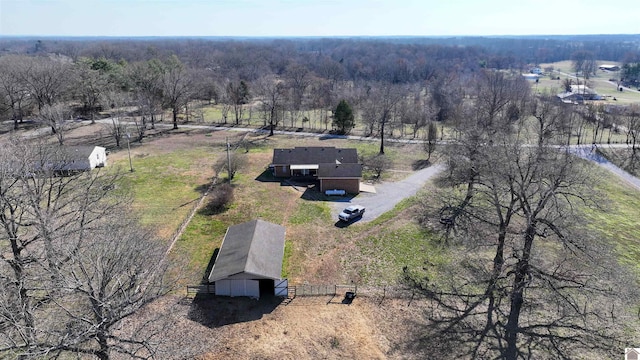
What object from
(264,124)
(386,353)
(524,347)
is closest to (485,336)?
(524,347)

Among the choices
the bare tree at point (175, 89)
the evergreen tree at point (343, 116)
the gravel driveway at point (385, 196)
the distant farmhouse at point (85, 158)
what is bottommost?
the gravel driveway at point (385, 196)

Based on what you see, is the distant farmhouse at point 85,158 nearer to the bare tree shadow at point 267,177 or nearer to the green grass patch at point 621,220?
the bare tree shadow at point 267,177

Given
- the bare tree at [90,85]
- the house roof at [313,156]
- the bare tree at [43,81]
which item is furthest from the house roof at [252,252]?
the bare tree at [90,85]

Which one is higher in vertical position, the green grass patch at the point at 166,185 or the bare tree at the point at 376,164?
the bare tree at the point at 376,164

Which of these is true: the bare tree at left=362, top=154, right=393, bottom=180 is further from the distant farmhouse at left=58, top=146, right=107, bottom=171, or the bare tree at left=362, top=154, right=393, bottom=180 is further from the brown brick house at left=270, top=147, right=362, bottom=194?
the distant farmhouse at left=58, top=146, right=107, bottom=171

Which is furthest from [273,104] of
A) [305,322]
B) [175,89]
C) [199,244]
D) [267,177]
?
[305,322]

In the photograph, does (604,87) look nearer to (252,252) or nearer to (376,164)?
(376,164)

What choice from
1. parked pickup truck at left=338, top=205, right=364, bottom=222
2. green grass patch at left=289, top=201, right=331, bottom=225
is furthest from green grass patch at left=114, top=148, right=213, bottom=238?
parked pickup truck at left=338, top=205, right=364, bottom=222

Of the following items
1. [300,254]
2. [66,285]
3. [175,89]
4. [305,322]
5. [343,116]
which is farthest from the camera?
[175,89]
